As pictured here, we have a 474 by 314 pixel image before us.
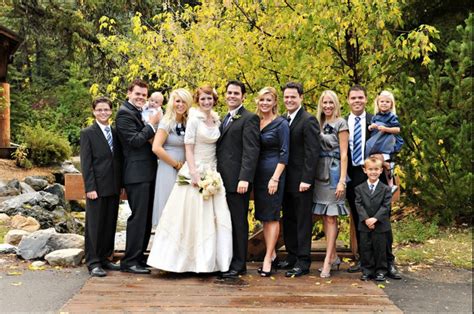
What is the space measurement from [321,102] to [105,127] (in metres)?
2.31

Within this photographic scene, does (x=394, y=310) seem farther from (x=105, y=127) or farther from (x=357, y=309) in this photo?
(x=105, y=127)

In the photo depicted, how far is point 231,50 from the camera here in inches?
328

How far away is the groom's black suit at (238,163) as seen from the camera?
5863 mm

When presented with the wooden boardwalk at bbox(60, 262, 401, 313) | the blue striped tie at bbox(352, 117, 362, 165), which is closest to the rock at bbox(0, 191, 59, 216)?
the wooden boardwalk at bbox(60, 262, 401, 313)

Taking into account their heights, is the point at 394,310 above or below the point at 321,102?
below

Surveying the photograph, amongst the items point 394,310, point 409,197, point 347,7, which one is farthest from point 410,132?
point 394,310

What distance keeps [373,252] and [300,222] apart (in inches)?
31.9

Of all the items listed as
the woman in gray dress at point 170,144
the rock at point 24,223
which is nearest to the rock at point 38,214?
the rock at point 24,223

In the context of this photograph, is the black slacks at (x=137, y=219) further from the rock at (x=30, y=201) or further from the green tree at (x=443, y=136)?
the rock at (x=30, y=201)

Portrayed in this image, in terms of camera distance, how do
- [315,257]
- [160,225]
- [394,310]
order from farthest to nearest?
[315,257]
[160,225]
[394,310]

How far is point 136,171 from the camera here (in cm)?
614

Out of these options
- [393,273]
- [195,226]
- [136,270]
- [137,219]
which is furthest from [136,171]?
[393,273]

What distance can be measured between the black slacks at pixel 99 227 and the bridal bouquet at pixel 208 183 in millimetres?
924

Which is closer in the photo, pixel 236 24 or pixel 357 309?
pixel 357 309
